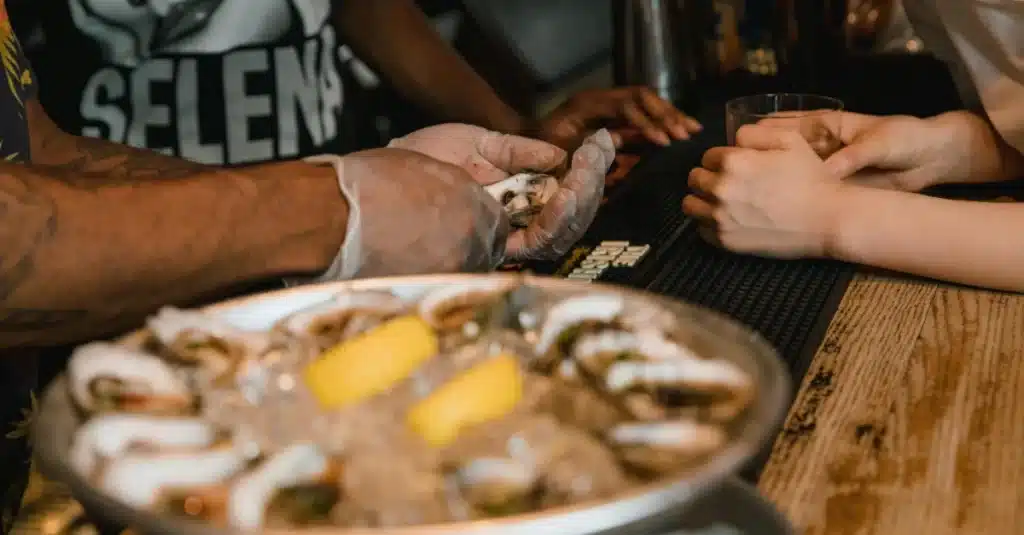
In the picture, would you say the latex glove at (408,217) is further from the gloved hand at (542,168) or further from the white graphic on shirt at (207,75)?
the white graphic on shirt at (207,75)

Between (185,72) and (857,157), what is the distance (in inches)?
37.0

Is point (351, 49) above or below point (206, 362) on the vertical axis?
below

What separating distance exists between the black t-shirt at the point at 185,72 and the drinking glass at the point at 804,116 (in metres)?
0.67

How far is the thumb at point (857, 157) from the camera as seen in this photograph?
3.93 ft

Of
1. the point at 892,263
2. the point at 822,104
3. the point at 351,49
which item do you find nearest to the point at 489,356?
the point at 892,263

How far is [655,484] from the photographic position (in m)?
0.43

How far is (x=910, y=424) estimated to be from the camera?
0.76 m

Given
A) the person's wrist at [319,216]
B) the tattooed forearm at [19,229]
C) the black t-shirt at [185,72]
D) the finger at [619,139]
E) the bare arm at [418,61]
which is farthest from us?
the bare arm at [418,61]

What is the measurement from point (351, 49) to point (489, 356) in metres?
1.45

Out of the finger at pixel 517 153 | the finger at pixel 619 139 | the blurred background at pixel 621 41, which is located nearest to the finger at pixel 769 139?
the finger at pixel 517 153

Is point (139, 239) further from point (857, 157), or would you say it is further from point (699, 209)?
point (857, 157)

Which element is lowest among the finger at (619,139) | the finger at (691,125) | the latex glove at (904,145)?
the finger at (691,125)

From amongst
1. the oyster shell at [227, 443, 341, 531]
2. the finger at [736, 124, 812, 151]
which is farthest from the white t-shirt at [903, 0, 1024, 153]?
the oyster shell at [227, 443, 341, 531]

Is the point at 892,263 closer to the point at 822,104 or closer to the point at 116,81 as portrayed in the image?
the point at 822,104
